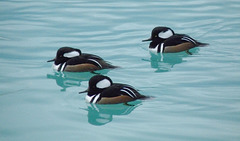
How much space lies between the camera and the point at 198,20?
16094mm

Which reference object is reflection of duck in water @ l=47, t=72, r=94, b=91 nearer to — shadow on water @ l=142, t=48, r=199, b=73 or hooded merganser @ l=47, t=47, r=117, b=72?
hooded merganser @ l=47, t=47, r=117, b=72

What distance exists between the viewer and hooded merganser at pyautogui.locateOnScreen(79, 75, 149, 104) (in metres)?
9.90

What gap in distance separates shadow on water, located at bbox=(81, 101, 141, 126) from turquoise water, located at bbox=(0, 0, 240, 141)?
2cm

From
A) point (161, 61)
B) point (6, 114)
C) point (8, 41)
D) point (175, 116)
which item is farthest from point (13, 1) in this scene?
point (175, 116)

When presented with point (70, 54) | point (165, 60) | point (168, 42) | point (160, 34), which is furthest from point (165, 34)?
point (70, 54)

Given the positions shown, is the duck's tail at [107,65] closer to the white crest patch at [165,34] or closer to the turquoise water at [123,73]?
the turquoise water at [123,73]

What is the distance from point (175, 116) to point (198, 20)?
7.11m

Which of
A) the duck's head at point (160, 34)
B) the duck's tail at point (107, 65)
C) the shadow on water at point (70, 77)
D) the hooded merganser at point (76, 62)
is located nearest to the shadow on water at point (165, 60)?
the duck's head at point (160, 34)

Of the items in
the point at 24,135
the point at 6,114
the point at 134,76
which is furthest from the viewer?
the point at 134,76

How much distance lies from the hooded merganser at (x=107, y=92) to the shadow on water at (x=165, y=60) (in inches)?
94.1

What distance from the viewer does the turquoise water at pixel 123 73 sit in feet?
30.3

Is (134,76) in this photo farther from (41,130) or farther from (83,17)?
(83,17)

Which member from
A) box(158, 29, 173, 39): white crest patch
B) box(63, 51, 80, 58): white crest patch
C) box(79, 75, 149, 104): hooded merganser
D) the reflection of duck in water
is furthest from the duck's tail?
box(158, 29, 173, 39): white crest patch

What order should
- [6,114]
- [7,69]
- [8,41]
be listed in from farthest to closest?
1. [8,41]
2. [7,69]
3. [6,114]
